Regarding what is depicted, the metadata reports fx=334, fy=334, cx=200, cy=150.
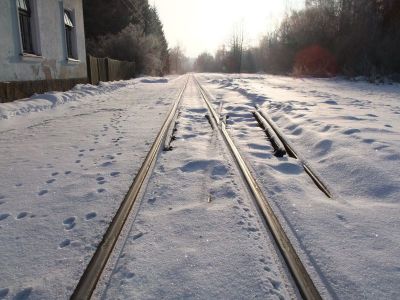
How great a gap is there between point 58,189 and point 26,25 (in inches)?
384

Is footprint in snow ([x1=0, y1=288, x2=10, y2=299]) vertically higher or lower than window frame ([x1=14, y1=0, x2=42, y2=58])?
lower

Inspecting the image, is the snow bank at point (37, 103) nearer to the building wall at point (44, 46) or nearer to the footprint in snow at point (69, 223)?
the building wall at point (44, 46)

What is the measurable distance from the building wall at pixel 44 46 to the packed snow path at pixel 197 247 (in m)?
7.93

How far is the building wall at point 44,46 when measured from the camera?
9.33 meters

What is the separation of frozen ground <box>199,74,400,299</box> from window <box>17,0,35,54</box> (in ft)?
26.3

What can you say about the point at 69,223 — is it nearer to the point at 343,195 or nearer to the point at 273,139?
the point at 343,195

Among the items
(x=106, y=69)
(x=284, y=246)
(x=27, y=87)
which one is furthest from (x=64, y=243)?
(x=106, y=69)

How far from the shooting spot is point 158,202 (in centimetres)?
328

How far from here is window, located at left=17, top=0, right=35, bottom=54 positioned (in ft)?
34.8

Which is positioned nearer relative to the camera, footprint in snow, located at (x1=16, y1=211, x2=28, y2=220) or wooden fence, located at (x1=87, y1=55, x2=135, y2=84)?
footprint in snow, located at (x1=16, y1=211, x2=28, y2=220)

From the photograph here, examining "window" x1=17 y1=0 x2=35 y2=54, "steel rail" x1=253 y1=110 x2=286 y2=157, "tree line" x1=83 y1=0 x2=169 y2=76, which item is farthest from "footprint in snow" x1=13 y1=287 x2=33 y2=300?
"tree line" x1=83 y1=0 x2=169 y2=76

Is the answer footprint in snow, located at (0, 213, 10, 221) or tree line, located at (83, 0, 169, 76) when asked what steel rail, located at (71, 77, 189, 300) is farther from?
tree line, located at (83, 0, 169, 76)

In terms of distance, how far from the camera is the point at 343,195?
353 cm

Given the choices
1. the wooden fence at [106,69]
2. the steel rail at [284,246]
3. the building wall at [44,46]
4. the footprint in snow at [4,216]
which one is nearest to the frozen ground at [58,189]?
the footprint in snow at [4,216]
